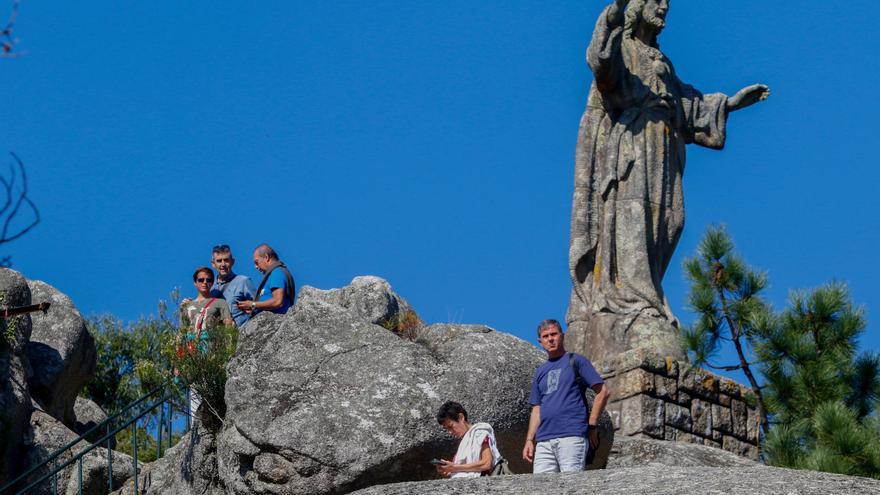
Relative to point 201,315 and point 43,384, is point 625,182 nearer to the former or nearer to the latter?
point 201,315

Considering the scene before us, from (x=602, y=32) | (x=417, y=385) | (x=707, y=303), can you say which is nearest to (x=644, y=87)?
(x=602, y=32)

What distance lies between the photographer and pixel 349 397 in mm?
12227

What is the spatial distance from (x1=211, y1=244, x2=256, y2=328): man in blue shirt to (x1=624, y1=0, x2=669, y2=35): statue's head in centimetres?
532

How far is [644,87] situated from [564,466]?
720 centimetres

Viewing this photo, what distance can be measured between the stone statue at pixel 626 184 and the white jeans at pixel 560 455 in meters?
5.63

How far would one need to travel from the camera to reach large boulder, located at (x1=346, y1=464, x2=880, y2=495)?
9188 millimetres

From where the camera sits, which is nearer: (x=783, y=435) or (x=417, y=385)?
(x=417, y=385)

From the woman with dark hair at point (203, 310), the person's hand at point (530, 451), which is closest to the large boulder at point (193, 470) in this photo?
the woman with dark hair at point (203, 310)

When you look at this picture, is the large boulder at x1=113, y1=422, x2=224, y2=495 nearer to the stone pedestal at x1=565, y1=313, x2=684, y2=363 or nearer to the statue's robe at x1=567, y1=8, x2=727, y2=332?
the stone pedestal at x1=565, y1=313, x2=684, y2=363

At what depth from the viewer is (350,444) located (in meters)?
11.9

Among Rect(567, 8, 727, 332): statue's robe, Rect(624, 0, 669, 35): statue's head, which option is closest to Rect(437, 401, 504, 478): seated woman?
Rect(567, 8, 727, 332): statue's robe

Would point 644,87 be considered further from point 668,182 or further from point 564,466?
point 564,466

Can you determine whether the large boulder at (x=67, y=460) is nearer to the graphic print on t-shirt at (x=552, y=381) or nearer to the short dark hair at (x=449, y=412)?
the short dark hair at (x=449, y=412)

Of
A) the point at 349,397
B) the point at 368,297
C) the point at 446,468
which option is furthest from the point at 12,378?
the point at 446,468
